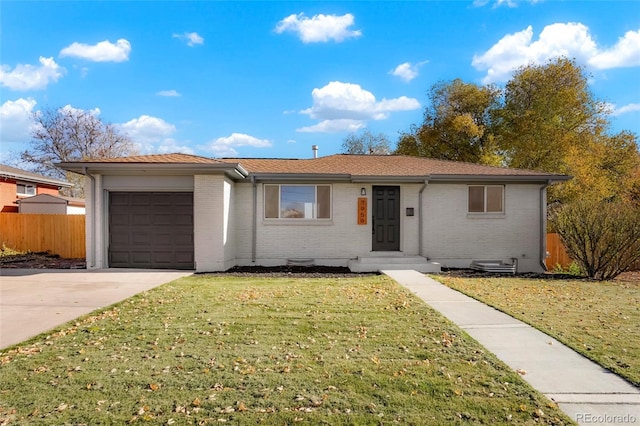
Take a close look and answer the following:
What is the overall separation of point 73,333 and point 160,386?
2380 millimetres

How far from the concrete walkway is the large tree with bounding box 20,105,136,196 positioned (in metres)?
32.9

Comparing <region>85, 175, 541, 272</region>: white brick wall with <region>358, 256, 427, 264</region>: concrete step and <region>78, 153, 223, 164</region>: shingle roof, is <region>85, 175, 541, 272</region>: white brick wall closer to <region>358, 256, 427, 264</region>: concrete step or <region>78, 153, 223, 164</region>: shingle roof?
<region>358, 256, 427, 264</region>: concrete step

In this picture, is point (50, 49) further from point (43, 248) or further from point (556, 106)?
point (556, 106)

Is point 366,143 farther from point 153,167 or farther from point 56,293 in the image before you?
point 56,293

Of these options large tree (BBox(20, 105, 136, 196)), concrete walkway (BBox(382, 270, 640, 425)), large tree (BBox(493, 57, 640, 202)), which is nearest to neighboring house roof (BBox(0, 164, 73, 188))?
large tree (BBox(20, 105, 136, 196))

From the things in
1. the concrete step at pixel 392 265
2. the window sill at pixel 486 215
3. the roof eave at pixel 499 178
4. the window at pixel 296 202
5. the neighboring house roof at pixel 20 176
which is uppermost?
the neighboring house roof at pixel 20 176

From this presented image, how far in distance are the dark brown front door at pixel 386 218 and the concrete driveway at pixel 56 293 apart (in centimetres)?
572

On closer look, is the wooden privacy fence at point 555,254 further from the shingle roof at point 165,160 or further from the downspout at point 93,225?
the downspout at point 93,225

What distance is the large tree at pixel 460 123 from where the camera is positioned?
27984mm

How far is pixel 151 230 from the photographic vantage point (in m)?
11.4

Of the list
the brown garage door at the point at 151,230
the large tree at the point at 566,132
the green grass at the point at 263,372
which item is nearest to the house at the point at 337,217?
the brown garage door at the point at 151,230

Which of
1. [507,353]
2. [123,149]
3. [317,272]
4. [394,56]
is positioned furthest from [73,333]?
[123,149]

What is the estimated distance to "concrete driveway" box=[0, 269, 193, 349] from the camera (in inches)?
215

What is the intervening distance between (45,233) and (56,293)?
9.15 metres
